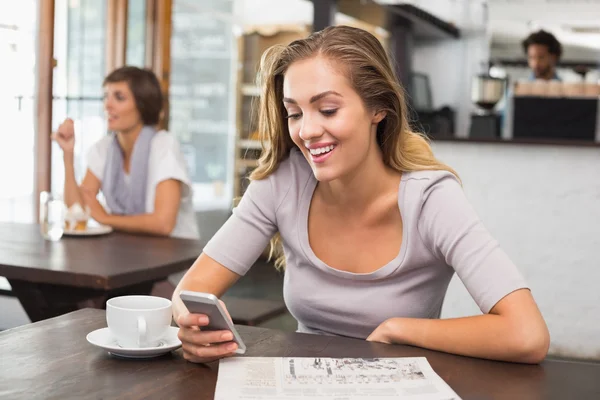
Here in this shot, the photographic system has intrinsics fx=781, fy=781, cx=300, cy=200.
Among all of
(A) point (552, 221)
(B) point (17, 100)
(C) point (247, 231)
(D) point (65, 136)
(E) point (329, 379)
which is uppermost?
(B) point (17, 100)

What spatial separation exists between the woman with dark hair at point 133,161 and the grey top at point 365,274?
1337 millimetres

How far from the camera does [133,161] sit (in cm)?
332

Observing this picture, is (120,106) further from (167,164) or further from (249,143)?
(249,143)

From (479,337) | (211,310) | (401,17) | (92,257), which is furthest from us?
(401,17)

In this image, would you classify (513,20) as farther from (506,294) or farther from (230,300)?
(506,294)

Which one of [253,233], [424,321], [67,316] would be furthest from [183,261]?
[424,321]

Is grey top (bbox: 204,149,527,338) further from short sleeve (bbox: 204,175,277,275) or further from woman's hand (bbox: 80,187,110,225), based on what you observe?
woman's hand (bbox: 80,187,110,225)

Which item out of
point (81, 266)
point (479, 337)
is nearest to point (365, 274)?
point (479, 337)

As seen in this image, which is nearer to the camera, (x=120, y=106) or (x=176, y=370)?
(x=176, y=370)

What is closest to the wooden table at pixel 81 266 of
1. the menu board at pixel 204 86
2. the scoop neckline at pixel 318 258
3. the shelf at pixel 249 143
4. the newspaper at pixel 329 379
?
the scoop neckline at pixel 318 258

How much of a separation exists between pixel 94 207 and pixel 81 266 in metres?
0.95

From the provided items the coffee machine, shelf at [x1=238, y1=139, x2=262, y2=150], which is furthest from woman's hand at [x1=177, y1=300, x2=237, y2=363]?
shelf at [x1=238, y1=139, x2=262, y2=150]

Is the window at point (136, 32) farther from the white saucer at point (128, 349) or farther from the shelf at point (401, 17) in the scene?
the white saucer at point (128, 349)

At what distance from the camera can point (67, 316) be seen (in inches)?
62.1
